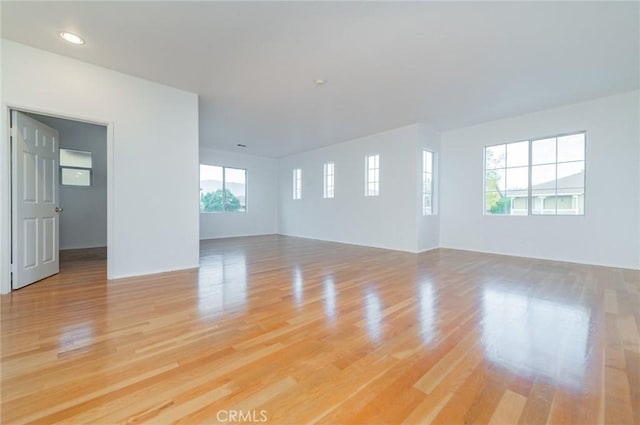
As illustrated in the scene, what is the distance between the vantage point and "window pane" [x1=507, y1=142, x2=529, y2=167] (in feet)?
17.3

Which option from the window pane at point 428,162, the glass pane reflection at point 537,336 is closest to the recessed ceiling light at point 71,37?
the glass pane reflection at point 537,336

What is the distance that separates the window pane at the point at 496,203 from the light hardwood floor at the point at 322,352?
2244 mm

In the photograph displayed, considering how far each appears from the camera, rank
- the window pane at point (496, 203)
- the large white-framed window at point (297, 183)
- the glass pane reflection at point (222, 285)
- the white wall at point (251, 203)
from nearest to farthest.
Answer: the glass pane reflection at point (222, 285), the window pane at point (496, 203), the white wall at point (251, 203), the large white-framed window at point (297, 183)

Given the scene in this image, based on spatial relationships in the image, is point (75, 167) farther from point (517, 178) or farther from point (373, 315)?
point (517, 178)

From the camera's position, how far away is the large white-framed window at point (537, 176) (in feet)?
15.5

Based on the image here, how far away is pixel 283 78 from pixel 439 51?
6.45ft

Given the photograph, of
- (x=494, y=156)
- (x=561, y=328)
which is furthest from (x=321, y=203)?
(x=561, y=328)

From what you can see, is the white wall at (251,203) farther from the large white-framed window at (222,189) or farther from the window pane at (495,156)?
the window pane at (495,156)

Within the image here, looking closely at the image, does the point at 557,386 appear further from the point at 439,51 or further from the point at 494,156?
the point at 494,156

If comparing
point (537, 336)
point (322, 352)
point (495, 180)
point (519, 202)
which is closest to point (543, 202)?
point (519, 202)

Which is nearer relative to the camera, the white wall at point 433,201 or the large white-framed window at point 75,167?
the white wall at point 433,201

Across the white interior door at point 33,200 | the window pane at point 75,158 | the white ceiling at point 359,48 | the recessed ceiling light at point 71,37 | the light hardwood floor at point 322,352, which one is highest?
the white ceiling at point 359,48

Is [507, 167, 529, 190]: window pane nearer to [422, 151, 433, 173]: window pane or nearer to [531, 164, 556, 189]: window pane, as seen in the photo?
[531, 164, 556, 189]: window pane

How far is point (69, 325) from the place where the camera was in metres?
2.19
